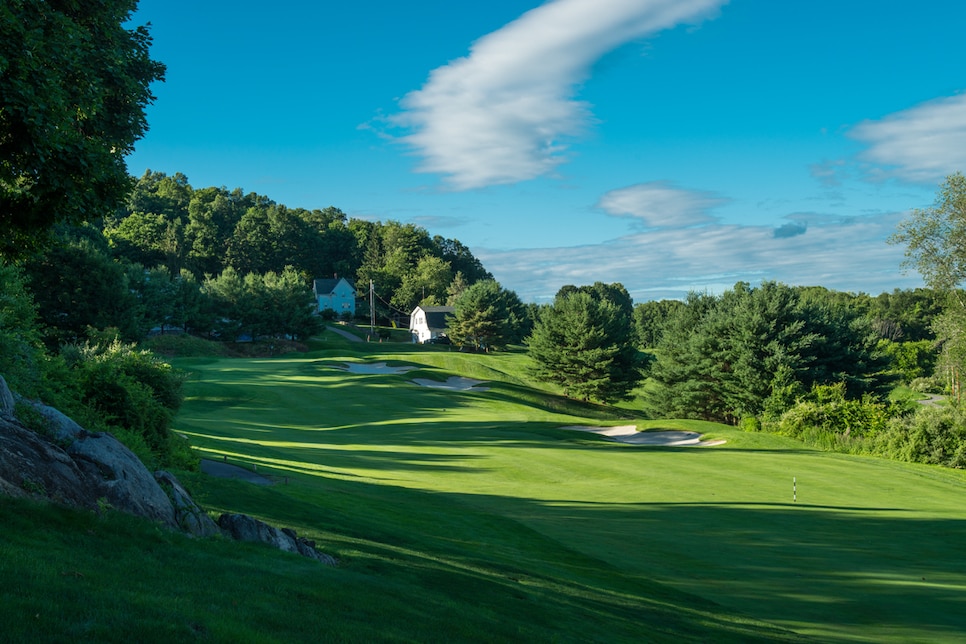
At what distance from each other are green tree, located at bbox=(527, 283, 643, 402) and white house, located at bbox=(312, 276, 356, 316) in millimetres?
74713

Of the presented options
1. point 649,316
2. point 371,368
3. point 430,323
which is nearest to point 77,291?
point 371,368

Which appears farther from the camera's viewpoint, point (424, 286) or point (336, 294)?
point (336, 294)

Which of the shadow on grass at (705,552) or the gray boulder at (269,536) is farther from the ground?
the gray boulder at (269,536)

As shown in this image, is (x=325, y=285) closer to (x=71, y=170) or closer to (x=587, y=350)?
(x=587, y=350)

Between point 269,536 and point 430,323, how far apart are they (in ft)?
322

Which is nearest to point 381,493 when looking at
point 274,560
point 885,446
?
point 274,560

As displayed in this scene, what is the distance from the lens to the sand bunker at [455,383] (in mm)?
54953

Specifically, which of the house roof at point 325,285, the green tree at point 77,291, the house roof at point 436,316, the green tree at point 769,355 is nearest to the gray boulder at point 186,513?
the green tree at point 77,291

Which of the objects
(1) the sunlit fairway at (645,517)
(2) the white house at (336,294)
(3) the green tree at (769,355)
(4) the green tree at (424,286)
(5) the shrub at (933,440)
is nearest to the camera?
(1) the sunlit fairway at (645,517)

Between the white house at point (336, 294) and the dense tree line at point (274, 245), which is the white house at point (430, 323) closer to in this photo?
the dense tree line at point (274, 245)

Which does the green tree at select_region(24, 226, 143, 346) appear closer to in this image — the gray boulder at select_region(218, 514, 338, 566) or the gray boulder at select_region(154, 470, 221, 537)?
the gray boulder at select_region(154, 470, 221, 537)

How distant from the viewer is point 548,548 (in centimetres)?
1450

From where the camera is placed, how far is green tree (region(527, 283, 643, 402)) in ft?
188

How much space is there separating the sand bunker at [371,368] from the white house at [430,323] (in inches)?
1685
